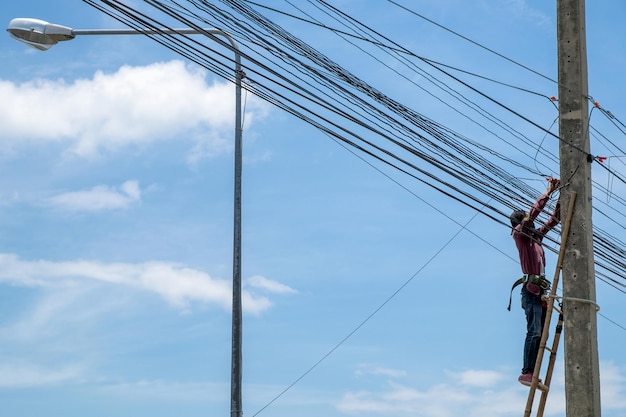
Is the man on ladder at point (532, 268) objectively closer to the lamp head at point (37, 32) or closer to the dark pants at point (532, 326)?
the dark pants at point (532, 326)

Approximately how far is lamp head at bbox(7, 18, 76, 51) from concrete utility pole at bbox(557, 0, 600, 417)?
5.85 m

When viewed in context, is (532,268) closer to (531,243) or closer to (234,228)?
(531,243)

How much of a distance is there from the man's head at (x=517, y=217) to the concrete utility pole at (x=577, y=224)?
75cm

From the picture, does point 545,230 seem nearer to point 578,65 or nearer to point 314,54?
point 578,65

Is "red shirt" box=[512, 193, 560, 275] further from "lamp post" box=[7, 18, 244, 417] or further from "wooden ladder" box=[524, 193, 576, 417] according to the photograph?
"lamp post" box=[7, 18, 244, 417]

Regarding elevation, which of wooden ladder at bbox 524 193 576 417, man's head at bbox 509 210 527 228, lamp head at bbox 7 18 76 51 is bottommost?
wooden ladder at bbox 524 193 576 417

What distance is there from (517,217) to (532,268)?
628mm

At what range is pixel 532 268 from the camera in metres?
12.2

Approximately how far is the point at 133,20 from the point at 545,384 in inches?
225

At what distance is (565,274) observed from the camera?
11586mm

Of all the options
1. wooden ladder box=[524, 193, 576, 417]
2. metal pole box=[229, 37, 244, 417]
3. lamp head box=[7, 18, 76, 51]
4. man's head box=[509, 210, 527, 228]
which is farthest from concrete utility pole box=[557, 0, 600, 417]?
lamp head box=[7, 18, 76, 51]

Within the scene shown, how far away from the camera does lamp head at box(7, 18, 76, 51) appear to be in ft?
41.0

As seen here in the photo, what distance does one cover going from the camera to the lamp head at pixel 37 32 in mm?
12484

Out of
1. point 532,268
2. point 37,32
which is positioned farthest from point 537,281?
point 37,32
